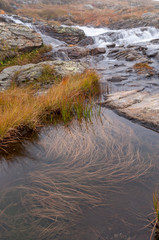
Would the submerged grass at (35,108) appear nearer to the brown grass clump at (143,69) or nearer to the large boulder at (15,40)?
the brown grass clump at (143,69)

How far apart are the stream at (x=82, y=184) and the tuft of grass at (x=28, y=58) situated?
5.99m

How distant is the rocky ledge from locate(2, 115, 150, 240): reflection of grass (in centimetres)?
57

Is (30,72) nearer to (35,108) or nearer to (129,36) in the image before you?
(35,108)

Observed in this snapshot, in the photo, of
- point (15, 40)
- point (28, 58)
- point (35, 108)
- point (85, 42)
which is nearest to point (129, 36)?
point (85, 42)

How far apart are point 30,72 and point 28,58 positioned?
3303mm

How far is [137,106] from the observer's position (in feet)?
13.6

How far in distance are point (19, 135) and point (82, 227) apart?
2.12 meters

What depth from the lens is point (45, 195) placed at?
196 cm

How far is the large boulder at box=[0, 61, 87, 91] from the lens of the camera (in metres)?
5.89

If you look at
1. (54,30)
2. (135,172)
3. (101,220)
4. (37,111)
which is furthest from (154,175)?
(54,30)

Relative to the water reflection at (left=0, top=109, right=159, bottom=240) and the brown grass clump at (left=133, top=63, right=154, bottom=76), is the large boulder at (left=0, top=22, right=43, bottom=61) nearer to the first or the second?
the brown grass clump at (left=133, top=63, right=154, bottom=76)

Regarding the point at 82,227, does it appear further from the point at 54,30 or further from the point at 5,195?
the point at 54,30

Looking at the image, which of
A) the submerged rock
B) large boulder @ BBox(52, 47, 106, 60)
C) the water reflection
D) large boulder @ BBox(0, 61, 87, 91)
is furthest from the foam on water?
the water reflection

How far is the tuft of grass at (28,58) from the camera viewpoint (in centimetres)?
811
